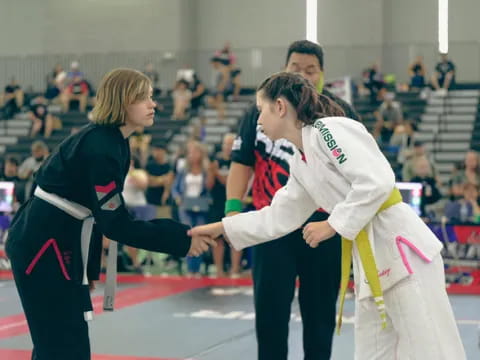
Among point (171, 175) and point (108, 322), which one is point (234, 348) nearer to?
point (108, 322)

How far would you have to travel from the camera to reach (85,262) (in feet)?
15.0

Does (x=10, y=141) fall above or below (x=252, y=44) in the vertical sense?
below

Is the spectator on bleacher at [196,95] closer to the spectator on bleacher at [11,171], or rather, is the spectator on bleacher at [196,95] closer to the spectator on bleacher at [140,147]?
the spectator on bleacher at [140,147]

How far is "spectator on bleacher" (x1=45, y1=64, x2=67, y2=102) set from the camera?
2738cm

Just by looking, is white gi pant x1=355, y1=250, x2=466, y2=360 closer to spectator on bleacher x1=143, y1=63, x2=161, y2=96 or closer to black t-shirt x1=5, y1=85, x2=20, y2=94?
spectator on bleacher x1=143, y1=63, x2=161, y2=96

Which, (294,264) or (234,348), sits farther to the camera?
(234,348)

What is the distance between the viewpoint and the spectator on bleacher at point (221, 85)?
25359 millimetres

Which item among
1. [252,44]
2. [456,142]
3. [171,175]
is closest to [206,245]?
[171,175]

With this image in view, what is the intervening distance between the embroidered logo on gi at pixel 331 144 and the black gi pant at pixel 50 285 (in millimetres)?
1196

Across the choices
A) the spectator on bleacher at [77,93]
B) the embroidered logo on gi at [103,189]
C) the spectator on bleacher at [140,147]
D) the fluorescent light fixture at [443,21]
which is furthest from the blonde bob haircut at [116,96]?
the fluorescent light fixture at [443,21]

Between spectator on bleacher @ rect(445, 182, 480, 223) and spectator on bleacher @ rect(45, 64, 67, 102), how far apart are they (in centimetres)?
1590

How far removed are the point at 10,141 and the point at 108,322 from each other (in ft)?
59.2

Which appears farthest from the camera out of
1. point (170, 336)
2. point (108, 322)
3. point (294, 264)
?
point (108, 322)

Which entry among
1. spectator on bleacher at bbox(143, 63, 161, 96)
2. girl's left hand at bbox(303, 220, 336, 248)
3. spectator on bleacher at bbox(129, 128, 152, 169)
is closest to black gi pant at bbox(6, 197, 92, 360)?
girl's left hand at bbox(303, 220, 336, 248)
